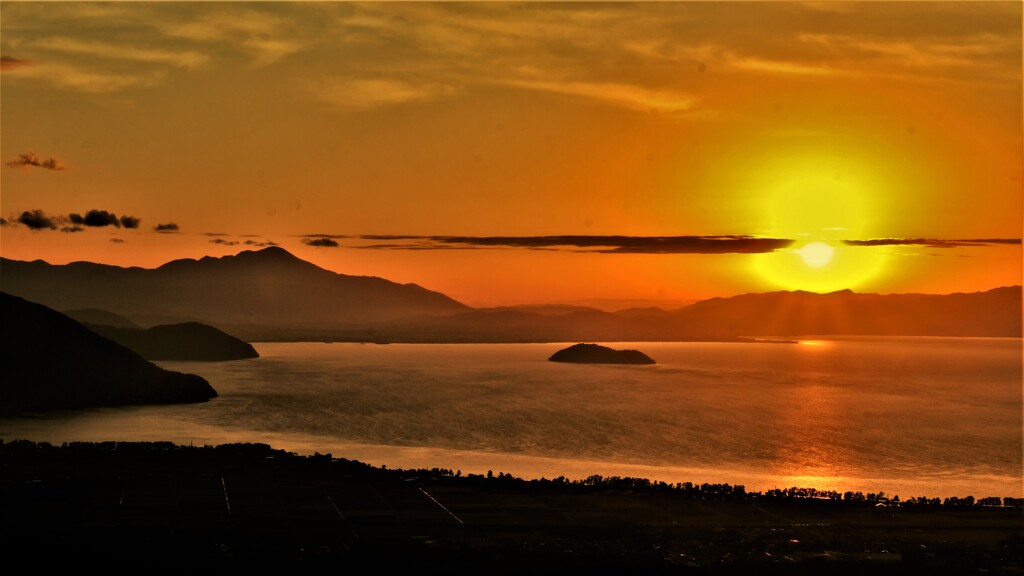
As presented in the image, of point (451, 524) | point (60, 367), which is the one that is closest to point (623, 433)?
point (60, 367)

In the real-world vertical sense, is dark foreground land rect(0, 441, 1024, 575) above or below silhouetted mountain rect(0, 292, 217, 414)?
below

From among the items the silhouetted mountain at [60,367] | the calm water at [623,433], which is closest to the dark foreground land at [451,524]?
the calm water at [623,433]

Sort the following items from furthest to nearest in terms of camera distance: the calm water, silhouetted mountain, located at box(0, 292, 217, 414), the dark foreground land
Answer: silhouetted mountain, located at box(0, 292, 217, 414) < the calm water < the dark foreground land

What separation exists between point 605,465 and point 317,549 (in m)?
44.1

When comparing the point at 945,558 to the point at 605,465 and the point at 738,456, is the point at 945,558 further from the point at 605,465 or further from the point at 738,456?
the point at 738,456

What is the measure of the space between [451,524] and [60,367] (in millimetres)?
88362

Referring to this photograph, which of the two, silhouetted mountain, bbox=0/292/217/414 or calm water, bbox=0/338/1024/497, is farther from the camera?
silhouetted mountain, bbox=0/292/217/414

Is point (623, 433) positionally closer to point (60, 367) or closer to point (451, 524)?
Answer: point (60, 367)

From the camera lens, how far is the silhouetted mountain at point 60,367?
109 m

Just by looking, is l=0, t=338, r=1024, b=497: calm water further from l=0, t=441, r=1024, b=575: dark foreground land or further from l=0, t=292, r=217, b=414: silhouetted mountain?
l=0, t=441, r=1024, b=575: dark foreground land

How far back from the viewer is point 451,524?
39375mm

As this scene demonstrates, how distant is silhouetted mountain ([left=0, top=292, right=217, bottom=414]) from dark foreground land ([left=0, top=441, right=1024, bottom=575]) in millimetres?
58621

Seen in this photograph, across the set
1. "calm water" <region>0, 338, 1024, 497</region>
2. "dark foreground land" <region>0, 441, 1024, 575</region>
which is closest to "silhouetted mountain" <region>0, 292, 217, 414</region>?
"calm water" <region>0, 338, 1024, 497</region>

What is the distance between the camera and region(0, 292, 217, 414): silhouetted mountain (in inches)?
4279
